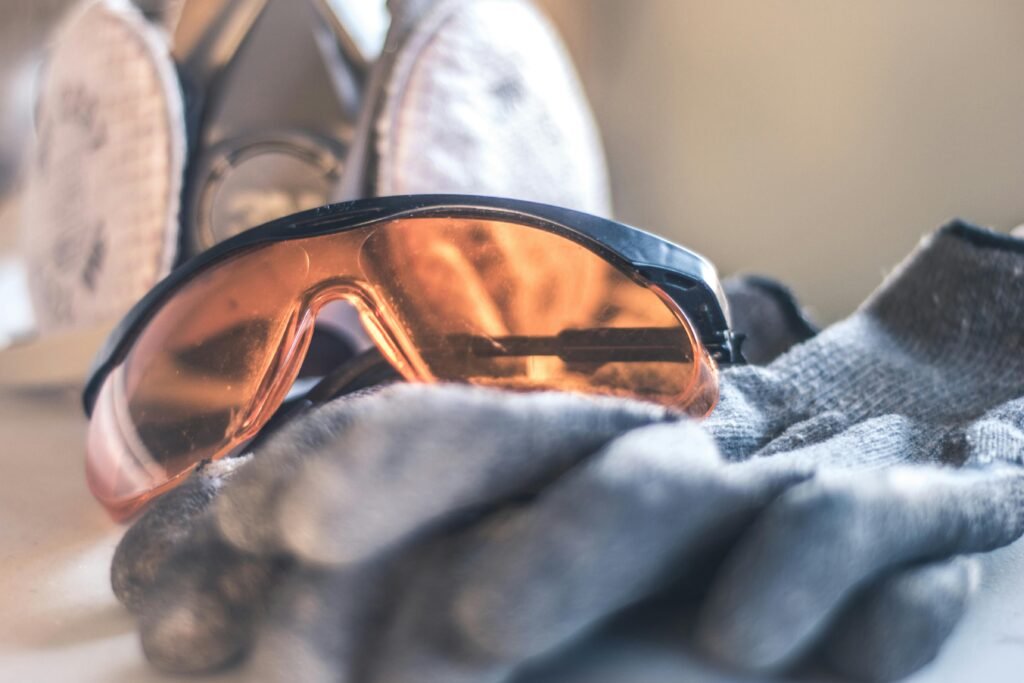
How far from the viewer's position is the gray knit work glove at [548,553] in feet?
0.49

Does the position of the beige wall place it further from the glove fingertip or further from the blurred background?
the glove fingertip

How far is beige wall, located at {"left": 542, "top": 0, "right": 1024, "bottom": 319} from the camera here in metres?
0.57

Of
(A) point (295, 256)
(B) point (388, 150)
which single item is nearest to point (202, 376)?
(A) point (295, 256)

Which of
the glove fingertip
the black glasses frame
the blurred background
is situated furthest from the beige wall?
the glove fingertip

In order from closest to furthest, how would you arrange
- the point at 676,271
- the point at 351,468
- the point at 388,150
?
the point at 351,468 < the point at 676,271 < the point at 388,150

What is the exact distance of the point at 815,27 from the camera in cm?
67

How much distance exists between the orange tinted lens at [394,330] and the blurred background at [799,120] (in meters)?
0.39

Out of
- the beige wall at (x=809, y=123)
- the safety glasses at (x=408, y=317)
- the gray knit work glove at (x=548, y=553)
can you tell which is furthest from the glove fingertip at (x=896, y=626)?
the beige wall at (x=809, y=123)

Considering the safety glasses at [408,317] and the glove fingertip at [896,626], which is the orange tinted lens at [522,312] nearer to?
the safety glasses at [408,317]

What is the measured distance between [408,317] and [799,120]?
0.48 meters

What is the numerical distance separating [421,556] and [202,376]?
18 centimetres

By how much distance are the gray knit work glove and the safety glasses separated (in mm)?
111

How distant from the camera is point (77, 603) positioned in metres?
0.23

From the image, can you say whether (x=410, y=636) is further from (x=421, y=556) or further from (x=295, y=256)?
(x=295, y=256)
